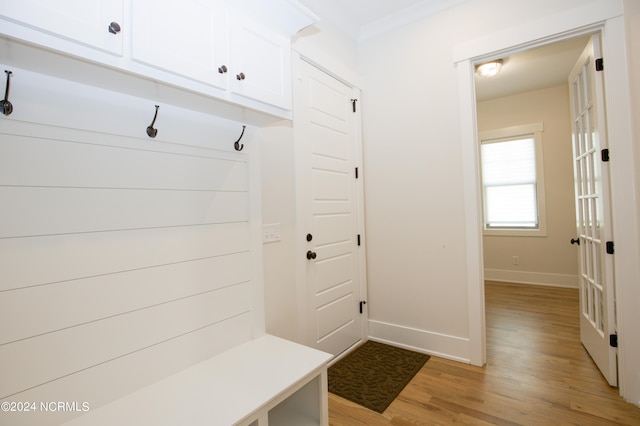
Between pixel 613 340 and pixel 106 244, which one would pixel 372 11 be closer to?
pixel 106 244

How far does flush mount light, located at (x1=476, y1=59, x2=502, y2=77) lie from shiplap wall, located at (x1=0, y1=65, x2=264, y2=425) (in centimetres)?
335

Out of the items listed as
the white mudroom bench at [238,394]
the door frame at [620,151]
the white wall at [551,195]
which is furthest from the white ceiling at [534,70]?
the white mudroom bench at [238,394]

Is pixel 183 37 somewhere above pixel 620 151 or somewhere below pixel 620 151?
above

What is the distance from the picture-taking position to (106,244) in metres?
1.24

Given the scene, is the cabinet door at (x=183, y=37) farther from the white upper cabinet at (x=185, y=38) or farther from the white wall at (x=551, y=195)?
the white wall at (x=551, y=195)

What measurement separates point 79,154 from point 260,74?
2.62 ft

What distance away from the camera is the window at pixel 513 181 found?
481 cm

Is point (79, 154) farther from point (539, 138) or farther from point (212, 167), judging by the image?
point (539, 138)

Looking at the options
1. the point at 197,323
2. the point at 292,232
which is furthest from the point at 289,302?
the point at 197,323

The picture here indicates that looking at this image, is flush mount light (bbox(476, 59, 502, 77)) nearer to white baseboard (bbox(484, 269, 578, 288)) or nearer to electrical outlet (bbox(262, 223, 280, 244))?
white baseboard (bbox(484, 269, 578, 288))

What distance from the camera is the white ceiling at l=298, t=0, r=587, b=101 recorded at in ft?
8.51

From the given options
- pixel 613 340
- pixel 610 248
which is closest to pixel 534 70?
pixel 610 248

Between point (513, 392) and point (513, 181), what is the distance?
150 inches

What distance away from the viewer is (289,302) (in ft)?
7.04
